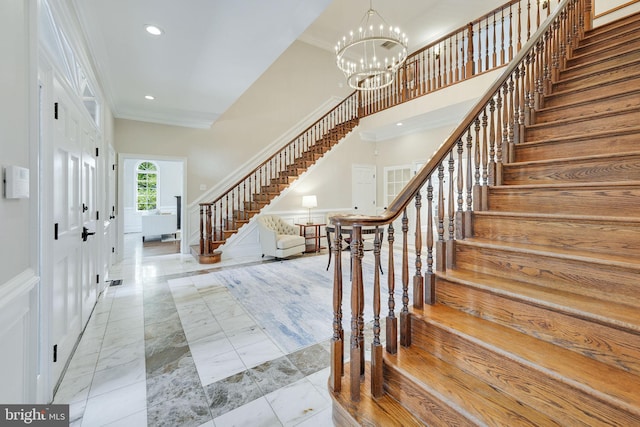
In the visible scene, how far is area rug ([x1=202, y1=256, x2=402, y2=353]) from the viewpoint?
2670mm

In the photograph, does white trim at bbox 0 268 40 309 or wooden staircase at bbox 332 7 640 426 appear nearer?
white trim at bbox 0 268 40 309

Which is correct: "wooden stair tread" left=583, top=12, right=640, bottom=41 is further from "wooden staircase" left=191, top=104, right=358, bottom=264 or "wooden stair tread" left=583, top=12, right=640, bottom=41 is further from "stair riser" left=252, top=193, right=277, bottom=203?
"stair riser" left=252, top=193, right=277, bottom=203

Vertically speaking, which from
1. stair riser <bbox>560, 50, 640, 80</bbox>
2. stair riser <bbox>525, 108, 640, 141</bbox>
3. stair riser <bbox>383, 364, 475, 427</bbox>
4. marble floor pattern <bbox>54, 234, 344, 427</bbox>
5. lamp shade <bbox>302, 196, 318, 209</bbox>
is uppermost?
stair riser <bbox>560, 50, 640, 80</bbox>

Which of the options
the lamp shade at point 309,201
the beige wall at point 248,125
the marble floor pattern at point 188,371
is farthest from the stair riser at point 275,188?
the marble floor pattern at point 188,371

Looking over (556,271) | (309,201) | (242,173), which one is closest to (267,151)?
(242,173)

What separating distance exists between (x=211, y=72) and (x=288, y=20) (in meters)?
1.58

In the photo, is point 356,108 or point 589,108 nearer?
point 589,108

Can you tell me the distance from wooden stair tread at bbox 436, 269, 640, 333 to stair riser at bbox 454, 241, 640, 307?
0.04 m

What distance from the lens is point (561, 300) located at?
1382 mm

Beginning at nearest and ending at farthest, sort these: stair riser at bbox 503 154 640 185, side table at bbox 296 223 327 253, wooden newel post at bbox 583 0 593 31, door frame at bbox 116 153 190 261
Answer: stair riser at bbox 503 154 640 185 < wooden newel post at bbox 583 0 593 31 < door frame at bbox 116 153 190 261 < side table at bbox 296 223 327 253

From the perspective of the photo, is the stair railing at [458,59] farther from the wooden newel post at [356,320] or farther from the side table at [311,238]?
the wooden newel post at [356,320]

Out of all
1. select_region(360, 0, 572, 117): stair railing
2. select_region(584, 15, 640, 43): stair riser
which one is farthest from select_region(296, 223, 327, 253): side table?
select_region(584, 15, 640, 43): stair riser

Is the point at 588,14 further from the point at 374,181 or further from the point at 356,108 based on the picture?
the point at 374,181

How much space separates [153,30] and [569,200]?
12.9ft
